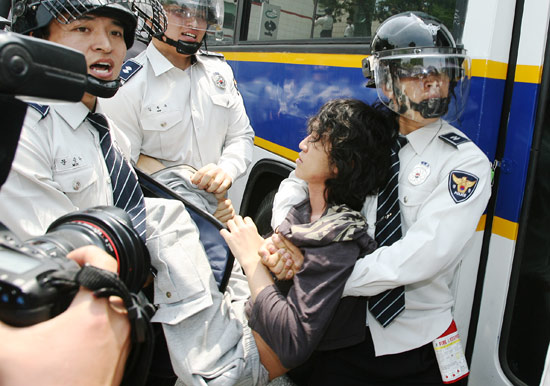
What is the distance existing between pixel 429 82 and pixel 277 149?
1.43 meters

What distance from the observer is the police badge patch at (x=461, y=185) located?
1.41 meters

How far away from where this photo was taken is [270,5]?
302cm

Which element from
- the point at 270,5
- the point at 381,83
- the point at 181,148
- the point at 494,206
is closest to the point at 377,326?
the point at 494,206

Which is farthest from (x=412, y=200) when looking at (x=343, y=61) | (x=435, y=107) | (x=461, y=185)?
(x=343, y=61)

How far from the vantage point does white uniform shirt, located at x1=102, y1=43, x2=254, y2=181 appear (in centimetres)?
217

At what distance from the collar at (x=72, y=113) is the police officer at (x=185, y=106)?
59cm

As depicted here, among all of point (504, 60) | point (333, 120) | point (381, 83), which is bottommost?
point (333, 120)

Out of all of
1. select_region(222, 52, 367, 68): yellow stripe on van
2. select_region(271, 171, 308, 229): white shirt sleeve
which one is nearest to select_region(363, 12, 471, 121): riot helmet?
select_region(271, 171, 308, 229): white shirt sleeve

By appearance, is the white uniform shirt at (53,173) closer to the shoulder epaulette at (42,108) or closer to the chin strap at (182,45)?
the shoulder epaulette at (42,108)

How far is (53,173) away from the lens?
1.38m

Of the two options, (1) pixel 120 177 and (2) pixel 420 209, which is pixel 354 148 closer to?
A: (2) pixel 420 209

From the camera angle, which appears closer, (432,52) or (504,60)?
(432,52)

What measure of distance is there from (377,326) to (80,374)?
3.35 ft

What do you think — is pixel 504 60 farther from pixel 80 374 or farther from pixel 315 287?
pixel 80 374
